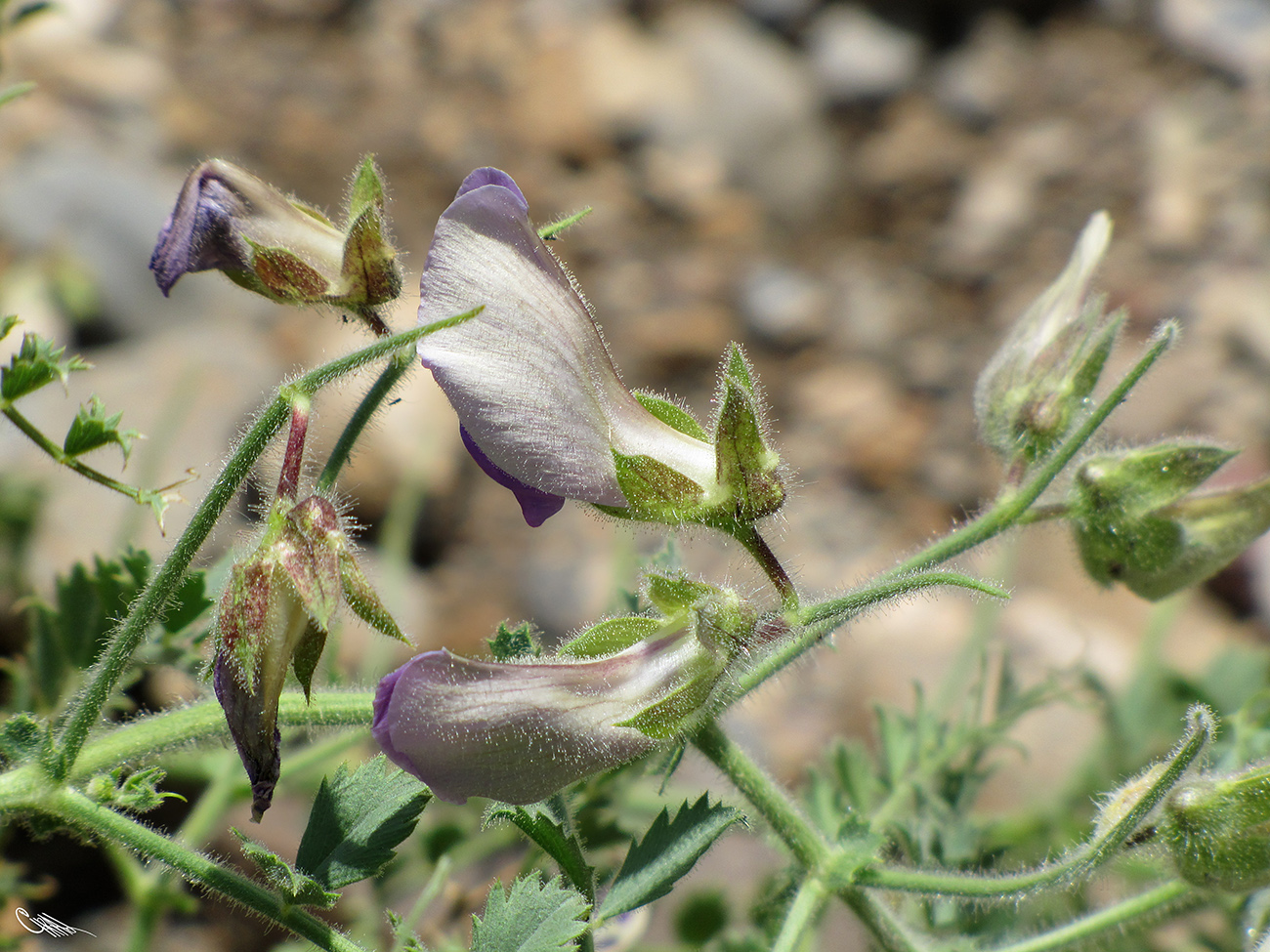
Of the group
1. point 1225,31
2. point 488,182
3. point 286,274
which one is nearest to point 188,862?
point 286,274

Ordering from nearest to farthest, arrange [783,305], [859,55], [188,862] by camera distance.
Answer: [188,862] < [783,305] < [859,55]

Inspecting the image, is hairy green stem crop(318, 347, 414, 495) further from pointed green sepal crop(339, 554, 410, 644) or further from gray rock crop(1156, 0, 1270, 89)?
gray rock crop(1156, 0, 1270, 89)

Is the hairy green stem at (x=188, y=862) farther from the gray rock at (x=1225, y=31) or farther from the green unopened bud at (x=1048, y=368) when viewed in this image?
the gray rock at (x=1225, y=31)

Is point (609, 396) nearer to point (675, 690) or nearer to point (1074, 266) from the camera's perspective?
point (675, 690)

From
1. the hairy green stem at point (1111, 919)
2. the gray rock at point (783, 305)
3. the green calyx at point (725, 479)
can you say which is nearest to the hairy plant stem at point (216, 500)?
the green calyx at point (725, 479)

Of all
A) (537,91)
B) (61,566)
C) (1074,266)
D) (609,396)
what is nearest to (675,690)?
(609,396)

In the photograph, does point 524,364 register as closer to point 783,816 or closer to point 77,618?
point 783,816
